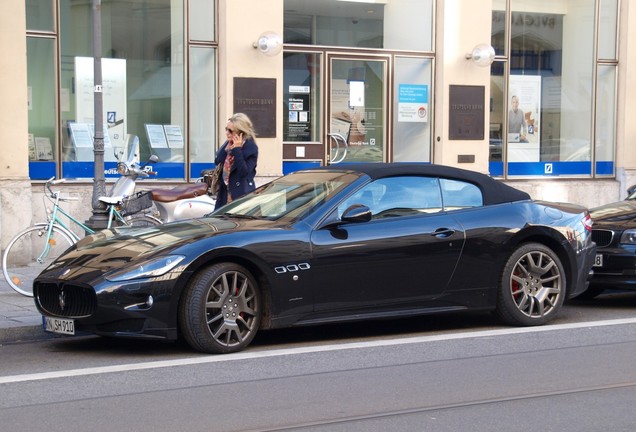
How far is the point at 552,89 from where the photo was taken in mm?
18547

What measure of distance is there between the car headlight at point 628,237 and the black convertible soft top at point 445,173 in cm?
148

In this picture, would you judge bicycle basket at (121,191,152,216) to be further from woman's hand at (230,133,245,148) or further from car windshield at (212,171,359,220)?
car windshield at (212,171,359,220)

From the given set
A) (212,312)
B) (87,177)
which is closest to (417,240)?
(212,312)

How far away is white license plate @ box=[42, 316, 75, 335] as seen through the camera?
7883mm

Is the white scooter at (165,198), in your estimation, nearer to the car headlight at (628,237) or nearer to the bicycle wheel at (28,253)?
the bicycle wheel at (28,253)

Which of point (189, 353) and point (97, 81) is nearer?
point (189, 353)

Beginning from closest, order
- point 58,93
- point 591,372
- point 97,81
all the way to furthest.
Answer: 1. point 591,372
2. point 97,81
3. point 58,93

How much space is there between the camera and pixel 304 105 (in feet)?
53.8

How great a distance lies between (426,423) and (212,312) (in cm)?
244

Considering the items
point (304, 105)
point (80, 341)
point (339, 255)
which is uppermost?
point (304, 105)

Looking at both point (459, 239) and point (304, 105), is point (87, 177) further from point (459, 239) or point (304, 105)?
point (459, 239)

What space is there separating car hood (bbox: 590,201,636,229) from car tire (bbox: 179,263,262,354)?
432 centimetres

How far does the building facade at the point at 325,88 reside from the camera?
14.5 m

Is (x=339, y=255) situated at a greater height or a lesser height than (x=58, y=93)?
lesser
